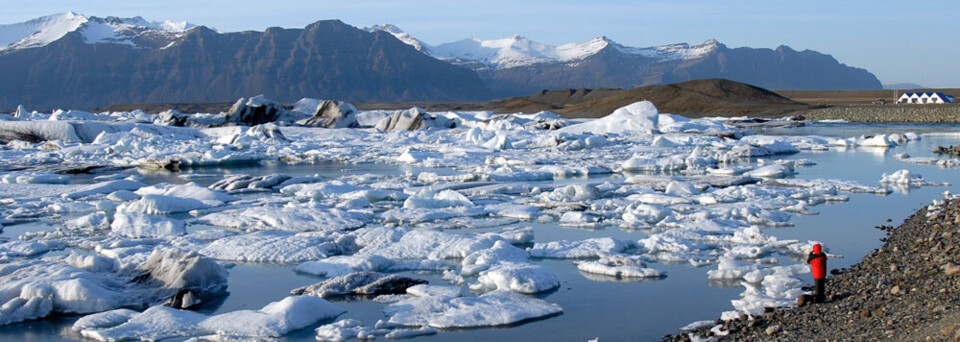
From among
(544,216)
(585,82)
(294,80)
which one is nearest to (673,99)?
(544,216)

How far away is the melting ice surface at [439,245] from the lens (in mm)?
5758

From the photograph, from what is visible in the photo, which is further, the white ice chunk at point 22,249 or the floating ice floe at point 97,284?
the white ice chunk at point 22,249

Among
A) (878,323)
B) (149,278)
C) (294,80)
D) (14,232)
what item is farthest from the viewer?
(294,80)

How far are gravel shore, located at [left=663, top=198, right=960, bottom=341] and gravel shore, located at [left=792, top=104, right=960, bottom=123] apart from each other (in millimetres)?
34895

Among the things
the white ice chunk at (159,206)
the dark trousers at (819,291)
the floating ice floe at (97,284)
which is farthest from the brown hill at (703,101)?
the floating ice floe at (97,284)

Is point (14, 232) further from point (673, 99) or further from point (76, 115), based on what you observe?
point (673, 99)

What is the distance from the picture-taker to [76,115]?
39.4 m

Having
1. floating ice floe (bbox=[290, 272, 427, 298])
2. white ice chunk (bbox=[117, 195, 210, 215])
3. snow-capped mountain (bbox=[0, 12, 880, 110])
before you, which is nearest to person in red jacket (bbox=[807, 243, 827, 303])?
floating ice floe (bbox=[290, 272, 427, 298])

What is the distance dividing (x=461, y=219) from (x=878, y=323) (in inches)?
226

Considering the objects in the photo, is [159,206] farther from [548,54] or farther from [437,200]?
[548,54]

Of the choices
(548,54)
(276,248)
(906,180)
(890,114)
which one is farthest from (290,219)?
(548,54)

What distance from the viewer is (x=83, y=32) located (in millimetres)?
137500

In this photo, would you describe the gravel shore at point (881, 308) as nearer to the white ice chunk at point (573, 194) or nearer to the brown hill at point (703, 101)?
the white ice chunk at point (573, 194)

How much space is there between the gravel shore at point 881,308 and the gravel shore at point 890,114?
114ft
